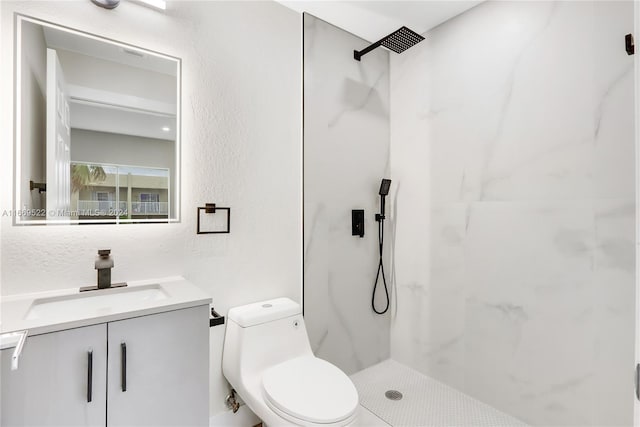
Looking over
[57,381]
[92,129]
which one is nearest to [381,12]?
[92,129]

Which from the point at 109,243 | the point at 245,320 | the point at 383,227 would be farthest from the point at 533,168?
the point at 109,243

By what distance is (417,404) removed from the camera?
6.57 feet

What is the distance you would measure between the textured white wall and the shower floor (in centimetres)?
82

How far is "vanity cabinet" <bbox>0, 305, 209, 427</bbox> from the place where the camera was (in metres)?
0.97

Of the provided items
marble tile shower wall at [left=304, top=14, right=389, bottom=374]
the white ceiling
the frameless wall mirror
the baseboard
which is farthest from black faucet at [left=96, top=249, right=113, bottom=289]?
the white ceiling

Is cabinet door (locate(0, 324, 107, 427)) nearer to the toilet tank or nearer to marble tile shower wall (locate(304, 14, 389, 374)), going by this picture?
the toilet tank

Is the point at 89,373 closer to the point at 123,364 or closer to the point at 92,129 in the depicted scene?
the point at 123,364

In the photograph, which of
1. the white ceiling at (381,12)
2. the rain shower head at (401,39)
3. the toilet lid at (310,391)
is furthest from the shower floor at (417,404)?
the white ceiling at (381,12)

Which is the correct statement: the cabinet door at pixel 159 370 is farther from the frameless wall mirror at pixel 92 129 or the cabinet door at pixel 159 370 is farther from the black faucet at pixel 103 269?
the frameless wall mirror at pixel 92 129

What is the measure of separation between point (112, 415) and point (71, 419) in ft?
0.37

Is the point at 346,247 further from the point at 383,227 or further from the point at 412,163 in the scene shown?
the point at 412,163

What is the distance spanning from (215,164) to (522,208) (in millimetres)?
1693

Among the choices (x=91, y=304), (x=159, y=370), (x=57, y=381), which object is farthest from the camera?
(x=91, y=304)

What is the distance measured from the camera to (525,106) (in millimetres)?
1807
